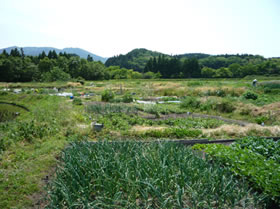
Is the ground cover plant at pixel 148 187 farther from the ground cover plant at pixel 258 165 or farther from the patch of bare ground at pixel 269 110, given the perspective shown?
the patch of bare ground at pixel 269 110

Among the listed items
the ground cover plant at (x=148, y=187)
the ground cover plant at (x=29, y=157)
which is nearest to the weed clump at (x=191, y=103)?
the ground cover plant at (x=29, y=157)

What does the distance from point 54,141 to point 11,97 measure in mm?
18264

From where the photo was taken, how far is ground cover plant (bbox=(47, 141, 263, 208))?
2895mm

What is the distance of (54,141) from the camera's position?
21.7 feet

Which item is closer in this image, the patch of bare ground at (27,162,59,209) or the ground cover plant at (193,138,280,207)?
the ground cover plant at (193,138,280,207)

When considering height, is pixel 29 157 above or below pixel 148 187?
below

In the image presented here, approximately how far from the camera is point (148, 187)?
293 cm

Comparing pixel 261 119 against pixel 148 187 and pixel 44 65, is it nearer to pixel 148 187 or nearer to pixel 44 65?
pixel 148 187

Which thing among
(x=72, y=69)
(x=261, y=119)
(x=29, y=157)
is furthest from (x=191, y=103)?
(x=72, y=69)

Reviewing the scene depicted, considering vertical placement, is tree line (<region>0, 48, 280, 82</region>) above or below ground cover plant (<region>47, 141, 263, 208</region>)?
above

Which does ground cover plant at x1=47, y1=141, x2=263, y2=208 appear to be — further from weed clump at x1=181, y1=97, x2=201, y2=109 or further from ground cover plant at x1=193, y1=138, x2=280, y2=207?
weed clump at x1=181, y1=97, x2=201, y2=109

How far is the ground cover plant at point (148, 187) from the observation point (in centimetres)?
289

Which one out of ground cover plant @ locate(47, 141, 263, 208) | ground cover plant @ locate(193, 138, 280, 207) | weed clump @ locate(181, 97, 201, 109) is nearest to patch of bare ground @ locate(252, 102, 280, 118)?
weed clump @ locate(181, 97, 201, 109)

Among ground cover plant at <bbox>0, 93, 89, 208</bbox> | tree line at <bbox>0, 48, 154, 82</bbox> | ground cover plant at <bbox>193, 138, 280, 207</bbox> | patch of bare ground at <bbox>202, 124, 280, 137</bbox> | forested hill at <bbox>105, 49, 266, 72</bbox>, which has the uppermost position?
forested hill at <bbox>105, 49, 266, 72</bbox>
